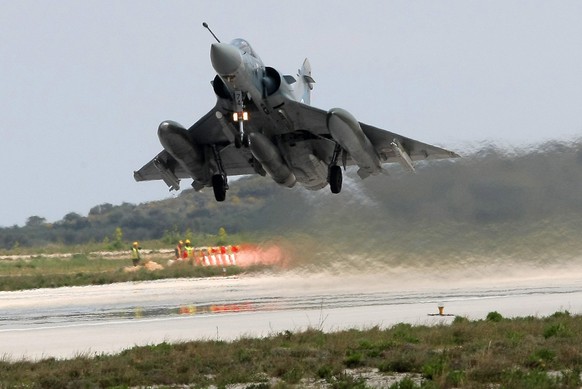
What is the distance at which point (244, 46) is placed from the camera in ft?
79.6

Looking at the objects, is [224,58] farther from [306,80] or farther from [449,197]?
[449,197]

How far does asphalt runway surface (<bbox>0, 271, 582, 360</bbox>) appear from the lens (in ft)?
60.1

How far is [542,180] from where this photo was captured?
97.4 ft

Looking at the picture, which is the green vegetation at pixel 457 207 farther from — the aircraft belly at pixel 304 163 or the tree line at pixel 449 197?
the aircraft belly at pixel 304 163

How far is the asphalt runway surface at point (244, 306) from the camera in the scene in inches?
722

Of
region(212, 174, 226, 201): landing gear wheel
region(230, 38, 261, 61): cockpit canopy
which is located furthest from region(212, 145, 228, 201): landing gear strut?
region(230, 38, 261, 61): cockpit canopy

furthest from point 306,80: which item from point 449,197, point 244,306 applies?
point 244,306

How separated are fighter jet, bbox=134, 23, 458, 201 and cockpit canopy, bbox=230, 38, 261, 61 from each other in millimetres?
33

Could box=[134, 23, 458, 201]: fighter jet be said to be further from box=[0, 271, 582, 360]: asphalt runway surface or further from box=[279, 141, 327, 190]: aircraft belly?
box=[0, 271, 582, 360]: asphalt runway surface

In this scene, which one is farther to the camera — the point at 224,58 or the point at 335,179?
the point at 335,179

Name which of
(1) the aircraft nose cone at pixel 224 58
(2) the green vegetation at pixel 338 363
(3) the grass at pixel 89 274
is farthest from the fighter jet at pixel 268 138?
(2) the green vegetation at pixel 338 363

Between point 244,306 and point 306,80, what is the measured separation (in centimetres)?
807

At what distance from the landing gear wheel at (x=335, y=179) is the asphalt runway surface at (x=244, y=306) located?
8.52ft

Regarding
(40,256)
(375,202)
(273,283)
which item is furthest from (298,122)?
(40,256)
